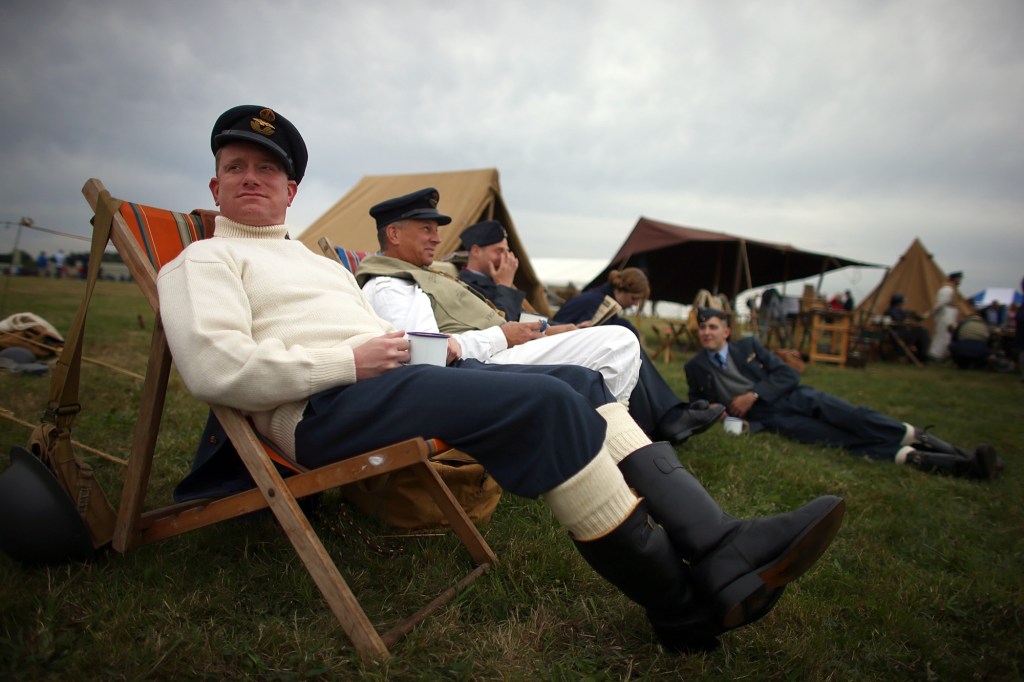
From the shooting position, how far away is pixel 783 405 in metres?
4.41

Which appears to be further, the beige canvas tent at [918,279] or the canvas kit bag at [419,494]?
the beige canvas tent at [918,279]

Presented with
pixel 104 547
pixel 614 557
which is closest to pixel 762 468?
pixel 614 557

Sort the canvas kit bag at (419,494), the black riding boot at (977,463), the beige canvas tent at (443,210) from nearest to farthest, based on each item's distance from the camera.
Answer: the canvas kit bag at (419,494) < the black riding boot at (977,463) < the beige canvas tent at (443,210)

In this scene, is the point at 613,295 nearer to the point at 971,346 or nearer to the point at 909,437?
the point at 909,437

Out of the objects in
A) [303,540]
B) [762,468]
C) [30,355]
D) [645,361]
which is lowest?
[30,355]

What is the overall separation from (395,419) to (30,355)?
16.4 feet

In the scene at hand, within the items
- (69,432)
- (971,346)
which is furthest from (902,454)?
(971,346)

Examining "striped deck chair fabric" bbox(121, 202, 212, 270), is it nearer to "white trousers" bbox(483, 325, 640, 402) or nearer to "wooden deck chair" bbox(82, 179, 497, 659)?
"wooden deck chair" bbox(82, 179, 497, 659)

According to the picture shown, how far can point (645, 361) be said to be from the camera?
3.47m

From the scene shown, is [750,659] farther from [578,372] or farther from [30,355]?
[30,355]

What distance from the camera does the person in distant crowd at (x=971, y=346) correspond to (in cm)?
1084

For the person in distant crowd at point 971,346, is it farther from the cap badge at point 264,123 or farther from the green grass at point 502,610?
the cap badge at point 264,123

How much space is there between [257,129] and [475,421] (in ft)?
3.78

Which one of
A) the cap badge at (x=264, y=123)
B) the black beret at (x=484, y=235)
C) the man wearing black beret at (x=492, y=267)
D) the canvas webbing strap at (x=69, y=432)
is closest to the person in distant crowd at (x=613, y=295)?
the man wearing black beret at (x=492, y=267)
